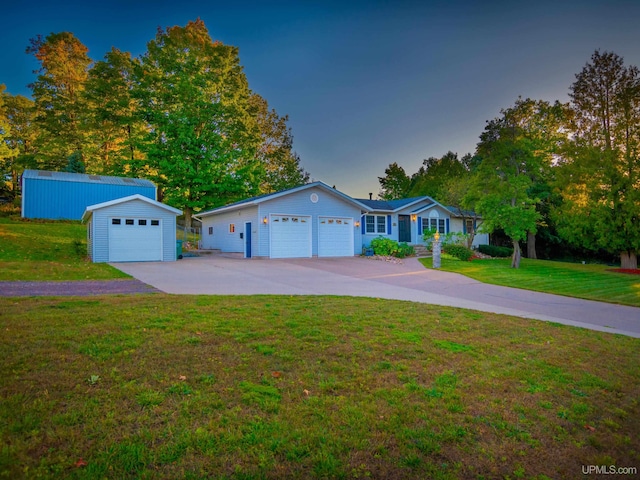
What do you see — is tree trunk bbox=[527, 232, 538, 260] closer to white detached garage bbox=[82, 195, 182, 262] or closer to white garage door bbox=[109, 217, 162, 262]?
white detached garage bbox=[82, 195, 182, 262]

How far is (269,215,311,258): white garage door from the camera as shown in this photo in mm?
18016

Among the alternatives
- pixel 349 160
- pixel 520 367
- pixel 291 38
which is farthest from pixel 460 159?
pixel 520 367

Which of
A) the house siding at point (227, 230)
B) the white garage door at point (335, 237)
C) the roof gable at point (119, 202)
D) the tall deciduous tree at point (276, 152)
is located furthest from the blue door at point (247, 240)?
the tall deciduous tree at point (276, 152)

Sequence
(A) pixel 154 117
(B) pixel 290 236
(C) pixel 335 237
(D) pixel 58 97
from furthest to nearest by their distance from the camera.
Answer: (D) pixel 58 97 → (A) pixel 154 117 → (C) pixel 335 237 → (B) pixel 290 236

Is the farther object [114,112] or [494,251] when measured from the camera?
[114,112]

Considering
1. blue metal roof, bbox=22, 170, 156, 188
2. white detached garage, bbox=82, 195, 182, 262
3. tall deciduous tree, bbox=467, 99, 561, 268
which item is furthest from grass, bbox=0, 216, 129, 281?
tall deciduous tree, bbox=467, 99, 561, 268

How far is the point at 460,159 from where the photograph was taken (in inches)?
1938

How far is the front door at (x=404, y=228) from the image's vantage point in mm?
24438

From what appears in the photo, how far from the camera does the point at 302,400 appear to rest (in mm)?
3025

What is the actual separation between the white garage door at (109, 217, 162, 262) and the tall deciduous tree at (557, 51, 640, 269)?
21297 mm

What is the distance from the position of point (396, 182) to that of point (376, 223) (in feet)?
83.0

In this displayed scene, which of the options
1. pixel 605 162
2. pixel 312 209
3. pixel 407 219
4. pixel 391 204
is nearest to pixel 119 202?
pixel 312 209

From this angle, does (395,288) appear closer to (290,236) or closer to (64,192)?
(290,236)

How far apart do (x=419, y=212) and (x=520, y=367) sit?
2140 centimetres
